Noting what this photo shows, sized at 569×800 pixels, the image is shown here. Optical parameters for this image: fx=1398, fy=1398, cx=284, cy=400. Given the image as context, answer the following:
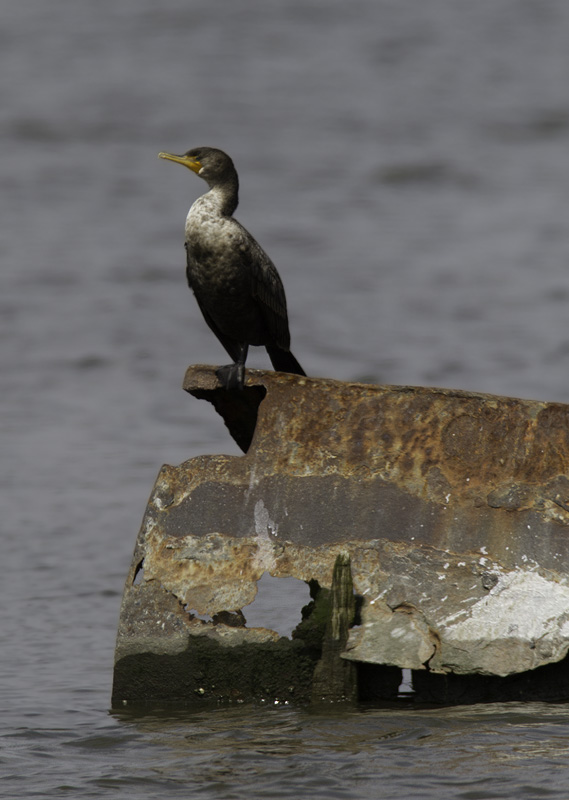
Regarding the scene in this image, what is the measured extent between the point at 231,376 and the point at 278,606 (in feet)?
4.88

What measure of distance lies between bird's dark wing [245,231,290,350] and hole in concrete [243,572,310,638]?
1.03 meters

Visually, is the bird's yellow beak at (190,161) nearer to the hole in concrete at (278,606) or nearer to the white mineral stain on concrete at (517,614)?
the hole in concrete at (278,606)

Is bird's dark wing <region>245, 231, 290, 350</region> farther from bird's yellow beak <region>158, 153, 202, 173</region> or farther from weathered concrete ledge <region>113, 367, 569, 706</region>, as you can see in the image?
weathered concrete ledge <region>113, 367, 569, 706</region>

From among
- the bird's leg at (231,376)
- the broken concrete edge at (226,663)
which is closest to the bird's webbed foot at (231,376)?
the bird's leg at (231,376)

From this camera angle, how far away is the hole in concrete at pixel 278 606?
5508 mm

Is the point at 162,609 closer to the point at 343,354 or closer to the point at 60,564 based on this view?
the point at 60,564

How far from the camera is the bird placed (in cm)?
574

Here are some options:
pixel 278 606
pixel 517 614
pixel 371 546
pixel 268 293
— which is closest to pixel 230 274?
pixel 268 293

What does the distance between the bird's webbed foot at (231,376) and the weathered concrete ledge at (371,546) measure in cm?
7

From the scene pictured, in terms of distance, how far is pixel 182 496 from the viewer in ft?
15.0

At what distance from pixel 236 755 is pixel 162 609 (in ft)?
1.92

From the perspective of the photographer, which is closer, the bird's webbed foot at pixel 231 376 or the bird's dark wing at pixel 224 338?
the bird's webbed foot at pixel 231 376

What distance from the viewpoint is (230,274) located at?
18.8 feet

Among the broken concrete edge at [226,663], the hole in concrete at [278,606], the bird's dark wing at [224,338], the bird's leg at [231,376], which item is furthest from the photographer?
the bird's dark wing at [224,338]
